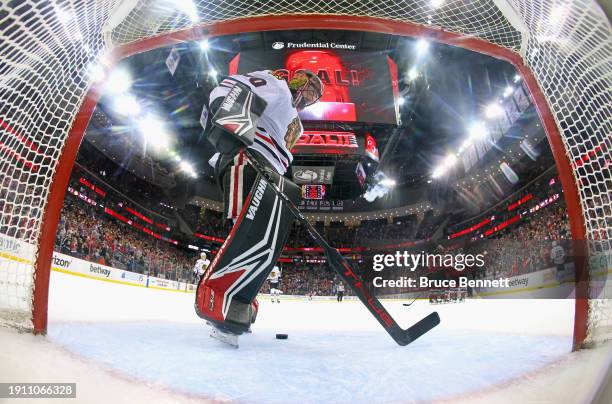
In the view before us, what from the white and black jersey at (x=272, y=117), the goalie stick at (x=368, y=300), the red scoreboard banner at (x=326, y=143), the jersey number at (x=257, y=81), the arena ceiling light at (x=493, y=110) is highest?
the arena ceiling light at (x=493, y=110)

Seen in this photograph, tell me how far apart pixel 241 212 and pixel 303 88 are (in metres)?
0.60

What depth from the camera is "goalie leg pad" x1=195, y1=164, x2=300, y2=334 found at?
1067 mm

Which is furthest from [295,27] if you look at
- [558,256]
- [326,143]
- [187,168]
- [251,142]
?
[187,168]

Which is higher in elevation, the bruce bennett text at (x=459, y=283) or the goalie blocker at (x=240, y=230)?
the goalie blocker at (x=240, y=230)

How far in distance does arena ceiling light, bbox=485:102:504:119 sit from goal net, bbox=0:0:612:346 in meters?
8.61

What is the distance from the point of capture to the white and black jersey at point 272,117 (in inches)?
47.4

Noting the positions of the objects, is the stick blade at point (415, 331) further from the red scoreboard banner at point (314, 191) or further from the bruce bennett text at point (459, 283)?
the red scoreboard banner at point (314, 191)

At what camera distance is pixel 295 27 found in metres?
1.36

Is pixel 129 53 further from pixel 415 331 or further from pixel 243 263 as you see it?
pixel 415 331

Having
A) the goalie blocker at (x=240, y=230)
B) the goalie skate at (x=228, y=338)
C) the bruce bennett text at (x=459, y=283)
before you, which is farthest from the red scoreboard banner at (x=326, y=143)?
the goalie skate at (x=228, y=338)

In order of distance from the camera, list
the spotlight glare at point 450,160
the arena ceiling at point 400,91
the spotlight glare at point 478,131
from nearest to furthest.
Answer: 1. the arena ceiling at point 400,91
2. the spotlight glare at point 478,131
3. the spotlight glare at point 450,160

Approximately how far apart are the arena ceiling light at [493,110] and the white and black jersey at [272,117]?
898 cm

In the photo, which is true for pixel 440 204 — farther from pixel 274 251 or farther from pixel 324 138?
pixel 274 251

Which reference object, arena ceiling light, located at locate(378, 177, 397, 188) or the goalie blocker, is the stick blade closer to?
the goalie blocker
